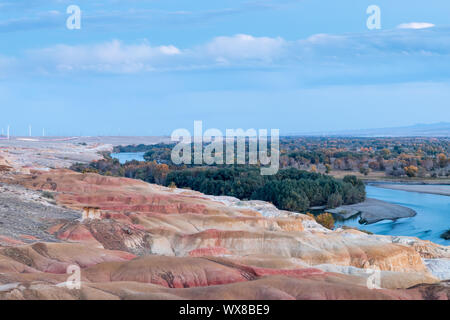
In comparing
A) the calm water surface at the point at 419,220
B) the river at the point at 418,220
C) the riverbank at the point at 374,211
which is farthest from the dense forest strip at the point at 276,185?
the river at the point at 418,220

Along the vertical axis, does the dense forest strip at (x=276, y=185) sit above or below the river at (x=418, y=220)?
above

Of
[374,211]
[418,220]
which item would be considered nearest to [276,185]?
[374,211]

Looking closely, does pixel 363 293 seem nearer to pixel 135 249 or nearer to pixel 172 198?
pixel 135 249

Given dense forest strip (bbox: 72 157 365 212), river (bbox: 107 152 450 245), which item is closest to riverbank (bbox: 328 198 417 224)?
river (bbox: 107 152 450 245)

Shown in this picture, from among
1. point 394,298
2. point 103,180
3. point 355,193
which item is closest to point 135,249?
point 394,298

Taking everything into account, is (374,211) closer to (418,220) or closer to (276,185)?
(418,220)

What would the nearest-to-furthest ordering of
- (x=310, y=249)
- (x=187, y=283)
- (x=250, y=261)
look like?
(x=187, y=283) → (x=250, y=261) → (x=310, y=249)

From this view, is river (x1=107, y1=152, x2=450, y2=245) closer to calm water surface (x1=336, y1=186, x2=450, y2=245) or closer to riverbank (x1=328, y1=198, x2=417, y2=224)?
calm water surface (x1=336, y1=186, x2=450, y2=245)

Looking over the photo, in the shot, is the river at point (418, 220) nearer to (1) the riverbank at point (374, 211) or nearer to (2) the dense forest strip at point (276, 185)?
(1) the riverbank at point (374, 211)
